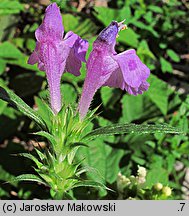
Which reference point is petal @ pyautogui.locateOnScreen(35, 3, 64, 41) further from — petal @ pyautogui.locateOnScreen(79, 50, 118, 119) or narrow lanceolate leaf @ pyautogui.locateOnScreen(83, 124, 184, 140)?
narrow lanceolate leaf @ pyautogui.locateOnScreen(83, 124, 184, 140)

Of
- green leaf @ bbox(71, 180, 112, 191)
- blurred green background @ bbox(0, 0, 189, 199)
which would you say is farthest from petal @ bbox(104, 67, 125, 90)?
blurred green background @ bbox(0, 0, 189, 199)

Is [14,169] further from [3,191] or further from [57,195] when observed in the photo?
[57,195]

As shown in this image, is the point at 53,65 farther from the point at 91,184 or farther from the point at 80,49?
the point at 91,184

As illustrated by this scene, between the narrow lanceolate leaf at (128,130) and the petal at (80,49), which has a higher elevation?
the petal at (80,49)

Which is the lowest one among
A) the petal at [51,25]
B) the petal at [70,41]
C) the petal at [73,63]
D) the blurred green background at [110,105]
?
the blurred green background at [110,105]

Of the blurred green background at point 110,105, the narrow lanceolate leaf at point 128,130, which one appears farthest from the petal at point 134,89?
the blurred green background at point 110,105

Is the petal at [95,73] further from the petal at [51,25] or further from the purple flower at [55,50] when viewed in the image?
the petal at [51,25]

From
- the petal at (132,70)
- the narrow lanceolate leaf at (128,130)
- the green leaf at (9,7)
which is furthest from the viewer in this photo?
the green leaf at (9,7)
